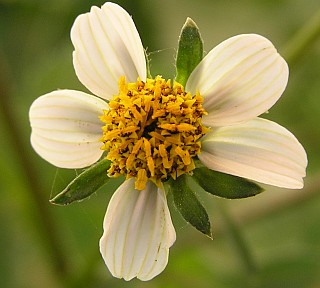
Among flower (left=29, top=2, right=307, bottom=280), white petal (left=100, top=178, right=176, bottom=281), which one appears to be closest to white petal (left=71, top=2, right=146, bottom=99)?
flower (left=29, top=2, right=307, bottom=280)

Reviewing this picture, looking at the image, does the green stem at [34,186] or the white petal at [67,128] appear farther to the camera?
the green stem at [34,186]

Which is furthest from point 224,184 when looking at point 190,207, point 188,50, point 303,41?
point 303,41

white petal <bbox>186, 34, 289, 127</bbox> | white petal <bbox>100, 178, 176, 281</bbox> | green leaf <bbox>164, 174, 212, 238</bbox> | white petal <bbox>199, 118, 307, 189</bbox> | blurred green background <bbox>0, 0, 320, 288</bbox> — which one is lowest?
blurred green background <bbox>0, 0, 320, 288</bbox>

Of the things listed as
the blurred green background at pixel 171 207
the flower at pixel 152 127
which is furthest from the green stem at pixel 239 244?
the flower at pixel 152 127

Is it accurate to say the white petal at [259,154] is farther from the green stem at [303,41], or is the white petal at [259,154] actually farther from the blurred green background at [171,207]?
the green stem at [303,41]

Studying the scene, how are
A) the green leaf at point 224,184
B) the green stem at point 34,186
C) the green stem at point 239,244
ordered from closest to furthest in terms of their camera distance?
1. the green leaf at point 224,184
2. the green stem at point 239,244
3. the green stem at point 34,186

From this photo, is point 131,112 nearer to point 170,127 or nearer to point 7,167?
point 170,127

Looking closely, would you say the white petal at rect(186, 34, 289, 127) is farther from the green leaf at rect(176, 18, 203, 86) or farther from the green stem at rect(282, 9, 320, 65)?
the green stem at rect(282, 9, 320, 65)
